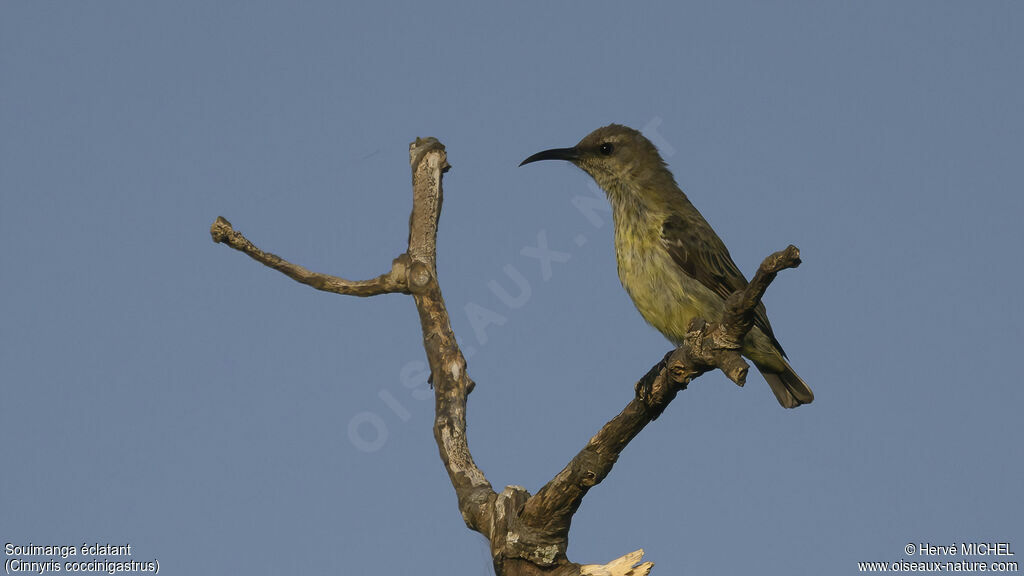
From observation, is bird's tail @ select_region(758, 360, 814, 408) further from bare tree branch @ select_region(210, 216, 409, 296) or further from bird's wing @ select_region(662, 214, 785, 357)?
bare tree branch @ select_region(210, 216, 409, 296)

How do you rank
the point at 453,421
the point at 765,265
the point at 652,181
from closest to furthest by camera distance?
the point at 765,265, the point at 453,421, the point at 652,181

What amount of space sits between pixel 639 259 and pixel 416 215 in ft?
5.55

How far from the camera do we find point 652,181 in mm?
7898

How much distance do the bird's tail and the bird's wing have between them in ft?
0.53

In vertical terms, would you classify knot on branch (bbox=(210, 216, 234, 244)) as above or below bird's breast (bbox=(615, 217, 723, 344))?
above

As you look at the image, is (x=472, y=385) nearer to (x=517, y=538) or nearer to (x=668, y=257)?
(x=517, y=538)

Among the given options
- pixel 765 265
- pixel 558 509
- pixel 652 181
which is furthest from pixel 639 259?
pixel 765 265

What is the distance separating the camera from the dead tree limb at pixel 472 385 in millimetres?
5234

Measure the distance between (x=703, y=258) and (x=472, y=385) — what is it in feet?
6.29

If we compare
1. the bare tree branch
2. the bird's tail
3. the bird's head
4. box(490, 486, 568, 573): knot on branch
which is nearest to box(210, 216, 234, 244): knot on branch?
the bare tree branch

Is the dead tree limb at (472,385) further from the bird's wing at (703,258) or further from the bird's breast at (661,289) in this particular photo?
the bird's wing at (703,258)

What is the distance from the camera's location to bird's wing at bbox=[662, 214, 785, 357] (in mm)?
7137

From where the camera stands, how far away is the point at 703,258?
717 centimetres

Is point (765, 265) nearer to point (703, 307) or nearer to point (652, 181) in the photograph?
point (703, 307)
